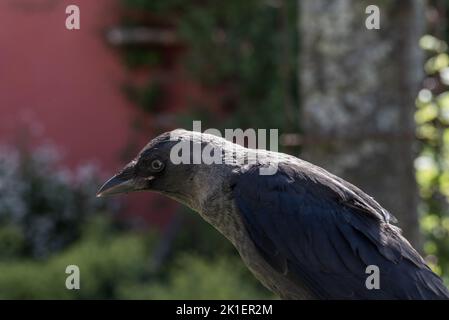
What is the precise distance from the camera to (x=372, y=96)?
4211 mm

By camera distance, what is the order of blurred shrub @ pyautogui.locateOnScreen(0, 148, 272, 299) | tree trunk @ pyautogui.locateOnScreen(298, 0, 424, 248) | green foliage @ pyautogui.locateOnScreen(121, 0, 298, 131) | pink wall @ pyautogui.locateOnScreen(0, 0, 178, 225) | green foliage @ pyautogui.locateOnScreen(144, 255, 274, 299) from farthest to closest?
pink wall @ pyautogui.locateOnScreen(0, 0, 178, 225) < green foliage @ pyautogui.locateOnScreen(121, 0, 298, 131) < blurred shrub @ pyautogui.locateOnScreen(0, 148, 272, 299) < green foliage @ pyautogui.locateOnScreen(144, 255, 274, 299) < tree trunk @ pyautogui.locateOnScreen(298, 0, 424, 248)

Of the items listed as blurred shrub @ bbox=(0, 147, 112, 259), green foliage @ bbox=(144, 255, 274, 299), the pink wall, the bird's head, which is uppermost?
the pink wall

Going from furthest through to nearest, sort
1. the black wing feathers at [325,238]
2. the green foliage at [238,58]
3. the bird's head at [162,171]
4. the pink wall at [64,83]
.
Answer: the pink wall at [64,83] < the green foliage at [238,58] < the bird's head at [162,171] < the black wing feathers at [325,238]

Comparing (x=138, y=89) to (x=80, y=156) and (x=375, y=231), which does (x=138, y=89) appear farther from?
(x=375, y=231)

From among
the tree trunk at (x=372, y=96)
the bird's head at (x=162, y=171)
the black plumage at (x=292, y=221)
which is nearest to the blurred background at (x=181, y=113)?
the tree trunk at (x=372, y=96)

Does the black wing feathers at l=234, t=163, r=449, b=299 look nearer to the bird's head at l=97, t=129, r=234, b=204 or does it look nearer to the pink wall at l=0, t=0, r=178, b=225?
the bird's head at l=97, t=129, r=234, b=204

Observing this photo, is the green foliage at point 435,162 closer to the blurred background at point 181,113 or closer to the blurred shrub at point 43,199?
the blurred background at point 181,113

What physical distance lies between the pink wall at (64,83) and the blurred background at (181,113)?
0.5 inches

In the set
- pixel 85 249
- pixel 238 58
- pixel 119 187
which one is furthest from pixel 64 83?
pixel 119 187

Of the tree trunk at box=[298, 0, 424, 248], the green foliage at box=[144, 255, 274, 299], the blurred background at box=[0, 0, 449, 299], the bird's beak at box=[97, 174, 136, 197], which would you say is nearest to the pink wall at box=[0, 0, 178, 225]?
the blurred background at box=[0, 0, 449, 299]

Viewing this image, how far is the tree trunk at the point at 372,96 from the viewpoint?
4.20m

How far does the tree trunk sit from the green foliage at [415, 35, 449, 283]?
1057 mm

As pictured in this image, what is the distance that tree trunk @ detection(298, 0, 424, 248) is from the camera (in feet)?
13.8

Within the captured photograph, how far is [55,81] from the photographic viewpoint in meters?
7.18
